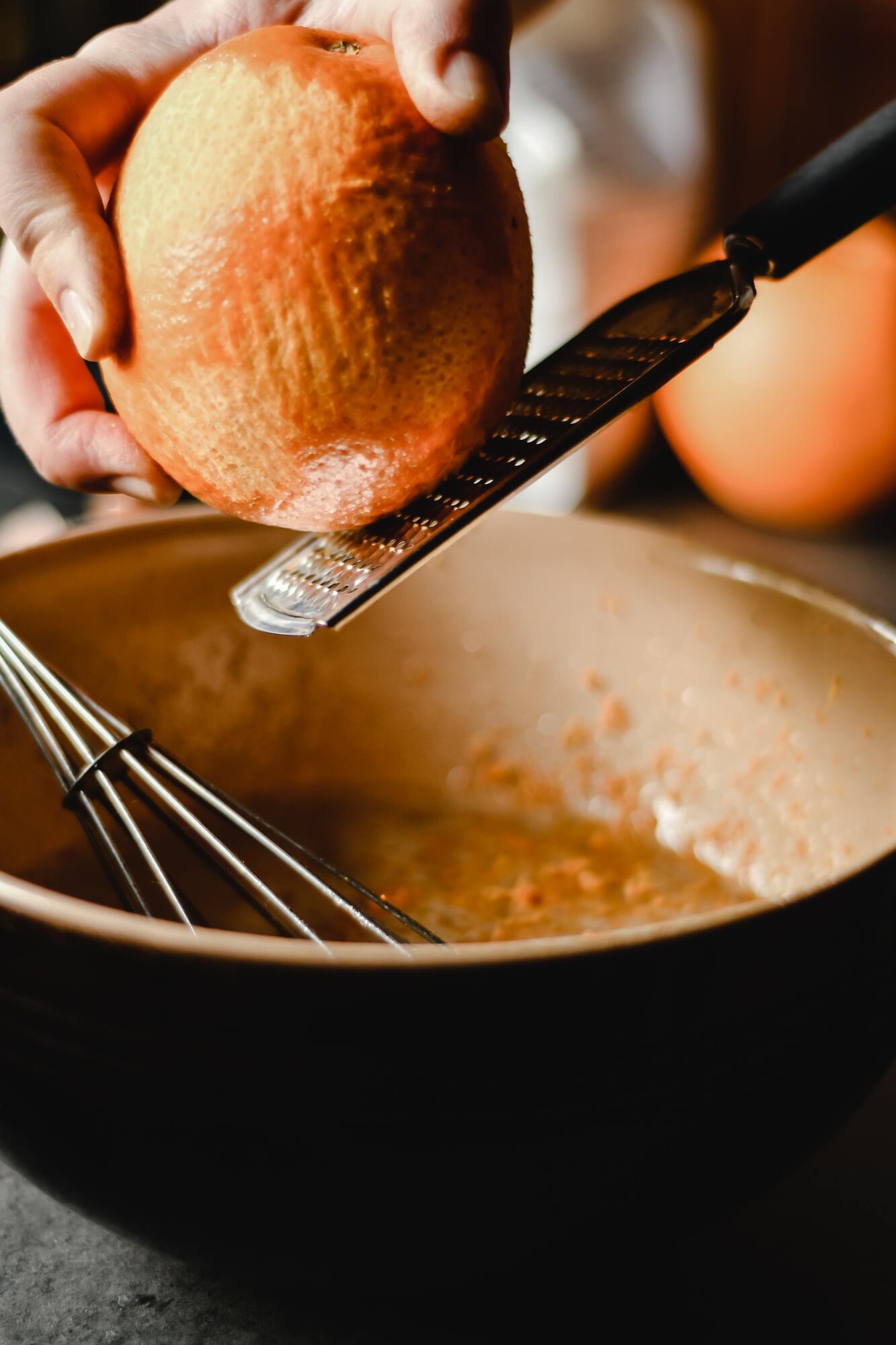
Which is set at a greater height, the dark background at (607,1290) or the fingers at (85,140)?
the fingers at (85,140)

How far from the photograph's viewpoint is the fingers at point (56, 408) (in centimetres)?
54

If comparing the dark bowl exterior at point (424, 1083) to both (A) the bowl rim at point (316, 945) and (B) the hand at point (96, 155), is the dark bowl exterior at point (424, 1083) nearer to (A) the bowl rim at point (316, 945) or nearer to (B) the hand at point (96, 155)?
(A) the bowl rim at point (316, 945)

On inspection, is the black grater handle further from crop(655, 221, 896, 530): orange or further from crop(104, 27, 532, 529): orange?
crop(655, 221, 896, 530): orange

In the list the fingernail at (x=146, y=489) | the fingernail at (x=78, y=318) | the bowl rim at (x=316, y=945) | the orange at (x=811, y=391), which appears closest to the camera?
the bowl rim at (x=316, y=945)

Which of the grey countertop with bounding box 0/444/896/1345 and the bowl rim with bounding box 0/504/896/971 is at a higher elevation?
the bowl rim with bounding box 0/504/896/971

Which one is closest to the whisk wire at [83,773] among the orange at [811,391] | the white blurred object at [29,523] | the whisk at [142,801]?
the whisk at [142,801]

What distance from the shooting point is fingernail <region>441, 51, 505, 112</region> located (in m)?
0.36

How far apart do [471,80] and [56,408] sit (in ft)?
1.01

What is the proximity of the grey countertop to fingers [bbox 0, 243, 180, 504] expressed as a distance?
30 centimetres

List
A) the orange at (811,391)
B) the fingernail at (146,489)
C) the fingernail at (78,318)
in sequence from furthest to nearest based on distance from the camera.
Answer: the orange at (811,391)
the fingernail at (146,489)
the fingernail at (78,318)

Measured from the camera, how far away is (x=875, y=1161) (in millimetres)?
514

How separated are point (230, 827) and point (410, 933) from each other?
13 centimetres

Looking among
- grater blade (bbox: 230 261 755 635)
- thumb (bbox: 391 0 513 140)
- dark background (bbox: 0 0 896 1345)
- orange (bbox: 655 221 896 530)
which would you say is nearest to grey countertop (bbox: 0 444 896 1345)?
dark background (bbox: 0 0 896 1345)

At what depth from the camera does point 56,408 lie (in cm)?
59
